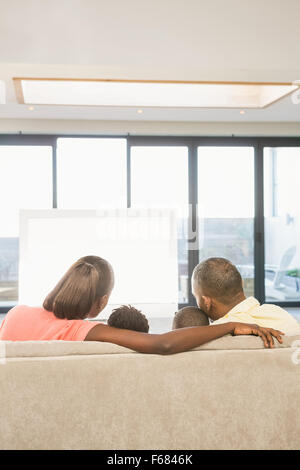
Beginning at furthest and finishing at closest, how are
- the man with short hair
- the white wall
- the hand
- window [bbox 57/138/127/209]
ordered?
window [bbox 57/138/127/209] → the white wall → the man with short hair → the hand

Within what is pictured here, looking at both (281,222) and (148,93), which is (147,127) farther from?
(281,222)

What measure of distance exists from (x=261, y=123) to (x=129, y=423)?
4652mm

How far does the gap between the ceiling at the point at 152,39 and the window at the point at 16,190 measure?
6.27ft

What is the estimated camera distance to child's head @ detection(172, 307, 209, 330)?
160 cm

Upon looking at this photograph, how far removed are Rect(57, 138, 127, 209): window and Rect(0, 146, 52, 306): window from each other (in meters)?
0.20

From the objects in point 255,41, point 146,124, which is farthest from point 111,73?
point 146,124

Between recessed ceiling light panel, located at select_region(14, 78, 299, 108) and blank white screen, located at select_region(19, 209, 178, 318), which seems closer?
recessed ceiling light panel, located at select_region(14, 78, 299, 108)

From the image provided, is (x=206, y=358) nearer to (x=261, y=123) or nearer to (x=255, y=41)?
(x=255, y=41)

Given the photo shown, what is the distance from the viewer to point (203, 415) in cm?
121

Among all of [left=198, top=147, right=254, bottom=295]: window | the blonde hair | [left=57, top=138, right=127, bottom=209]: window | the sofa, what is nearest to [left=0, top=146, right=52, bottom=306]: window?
[left=57, top=138, right=127, bottom=209]: window

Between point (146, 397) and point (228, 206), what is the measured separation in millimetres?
4541

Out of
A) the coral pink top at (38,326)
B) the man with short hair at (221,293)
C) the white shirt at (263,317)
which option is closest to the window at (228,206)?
the man with short hair at (221,293)

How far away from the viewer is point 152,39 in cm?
276

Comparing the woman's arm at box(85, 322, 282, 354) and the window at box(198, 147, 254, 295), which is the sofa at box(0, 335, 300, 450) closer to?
the woman's arm at box(85, 322, 282, 354)
